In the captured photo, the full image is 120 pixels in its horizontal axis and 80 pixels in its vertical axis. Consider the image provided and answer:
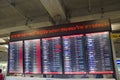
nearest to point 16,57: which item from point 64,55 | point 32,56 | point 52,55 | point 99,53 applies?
point 32,56

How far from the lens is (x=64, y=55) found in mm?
3162

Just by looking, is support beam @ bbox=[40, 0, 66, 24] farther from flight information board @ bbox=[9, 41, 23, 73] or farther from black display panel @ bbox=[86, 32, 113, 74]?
black display panel @ bbox=[86, 32, 113, 74]

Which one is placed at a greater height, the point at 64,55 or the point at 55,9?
the point at 55,9

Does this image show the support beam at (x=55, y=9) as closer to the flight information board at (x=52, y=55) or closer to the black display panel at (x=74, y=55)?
the flight information board at (x=52, y=55)

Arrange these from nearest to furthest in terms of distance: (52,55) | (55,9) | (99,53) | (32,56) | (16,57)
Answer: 1. (99,53)
2. (52,55)
3. (32,56)
4. (16,57)
5. (55,9)

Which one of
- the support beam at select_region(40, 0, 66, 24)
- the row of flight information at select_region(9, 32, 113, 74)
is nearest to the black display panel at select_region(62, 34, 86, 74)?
the row of flight information at select_region(9, 32, 113, 74)

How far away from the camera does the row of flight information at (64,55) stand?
2.90 meters

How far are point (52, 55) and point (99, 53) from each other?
0.93 meters

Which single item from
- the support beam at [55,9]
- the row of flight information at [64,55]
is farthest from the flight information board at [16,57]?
the support beam at [55,9]

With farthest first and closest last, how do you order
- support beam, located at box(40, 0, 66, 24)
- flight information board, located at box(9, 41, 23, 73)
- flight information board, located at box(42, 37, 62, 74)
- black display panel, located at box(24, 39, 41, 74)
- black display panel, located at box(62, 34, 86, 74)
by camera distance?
support beam, located at box(40, 0, 66, 24)
flight information board, located at box(9, 41, 23, 73)
black display panel, located at box(24, 39, 41, 74)
flight information board, located at box(42, 37, 62, 74)
black display panel, located at box(62, 34, 86, 74)

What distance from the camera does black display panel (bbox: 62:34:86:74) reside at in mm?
3008

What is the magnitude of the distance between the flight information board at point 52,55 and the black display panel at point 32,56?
136 mm

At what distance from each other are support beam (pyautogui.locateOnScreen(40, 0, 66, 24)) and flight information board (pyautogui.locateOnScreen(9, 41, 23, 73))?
131cm

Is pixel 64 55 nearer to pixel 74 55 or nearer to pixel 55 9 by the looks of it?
pixel 74 55
